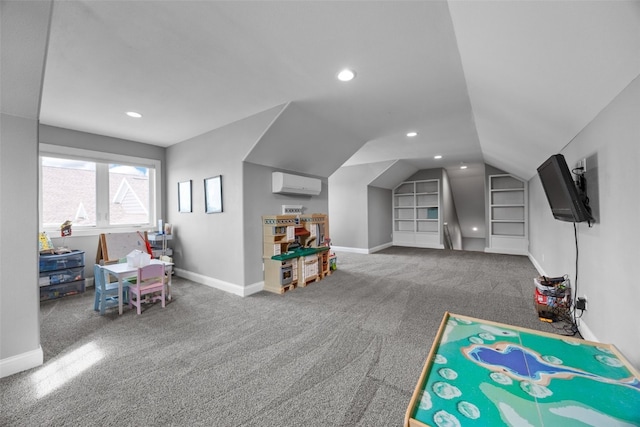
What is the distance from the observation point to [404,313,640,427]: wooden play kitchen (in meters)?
0.83

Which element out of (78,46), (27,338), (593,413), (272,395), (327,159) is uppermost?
(78,46)

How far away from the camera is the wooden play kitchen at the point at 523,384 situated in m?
0.83

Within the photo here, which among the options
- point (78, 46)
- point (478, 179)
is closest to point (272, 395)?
point (78, 46)

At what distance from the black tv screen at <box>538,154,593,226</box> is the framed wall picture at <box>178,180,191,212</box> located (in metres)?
4.99

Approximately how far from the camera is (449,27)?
6.18ft

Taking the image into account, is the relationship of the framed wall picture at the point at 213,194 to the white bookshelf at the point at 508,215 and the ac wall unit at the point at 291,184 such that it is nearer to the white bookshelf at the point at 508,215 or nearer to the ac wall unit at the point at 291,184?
the ac wall unit at the point at 291,184

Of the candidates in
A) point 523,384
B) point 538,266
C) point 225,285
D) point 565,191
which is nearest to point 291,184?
point 225,285

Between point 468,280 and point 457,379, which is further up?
point 457,379

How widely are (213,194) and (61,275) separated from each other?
2.45 m

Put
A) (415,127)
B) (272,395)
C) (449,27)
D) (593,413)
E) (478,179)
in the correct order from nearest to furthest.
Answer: (593,413)
(272,395)
(449,27)
(415,127)
(478,179)

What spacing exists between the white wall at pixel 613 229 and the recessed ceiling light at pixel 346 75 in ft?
6.42

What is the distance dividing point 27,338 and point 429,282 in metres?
4.86

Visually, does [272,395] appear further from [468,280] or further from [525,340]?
[468,280]

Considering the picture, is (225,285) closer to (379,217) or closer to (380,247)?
(380,247)
